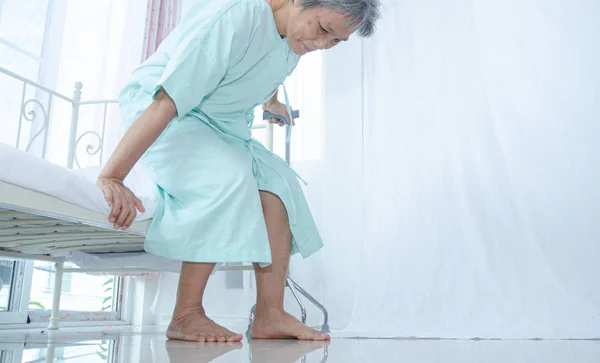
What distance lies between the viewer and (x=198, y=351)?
96cm

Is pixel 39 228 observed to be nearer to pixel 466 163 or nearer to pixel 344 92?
pixel 466 163

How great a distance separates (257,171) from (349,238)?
116cm

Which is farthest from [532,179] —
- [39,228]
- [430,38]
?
[39,228]

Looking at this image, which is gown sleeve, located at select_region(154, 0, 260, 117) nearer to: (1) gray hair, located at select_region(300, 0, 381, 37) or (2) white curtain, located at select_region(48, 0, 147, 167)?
(1) gray hair, located at select_region(300, 0, 381, 37)

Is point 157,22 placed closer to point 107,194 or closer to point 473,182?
point 473,182

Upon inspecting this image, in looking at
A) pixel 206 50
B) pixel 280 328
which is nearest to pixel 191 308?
pixel 280 328

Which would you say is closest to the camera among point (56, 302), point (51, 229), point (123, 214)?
point (123, 214)

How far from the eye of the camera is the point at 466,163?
7.07 feet

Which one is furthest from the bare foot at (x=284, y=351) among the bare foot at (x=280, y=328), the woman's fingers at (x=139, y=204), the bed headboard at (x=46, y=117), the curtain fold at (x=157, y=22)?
the curtain fold at (x=157, y=22)

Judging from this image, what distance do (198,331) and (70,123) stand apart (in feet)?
5.20

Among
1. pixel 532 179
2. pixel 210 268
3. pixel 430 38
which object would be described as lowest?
pixel 210 268

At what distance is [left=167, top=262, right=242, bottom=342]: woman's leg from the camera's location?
1200 millimetres

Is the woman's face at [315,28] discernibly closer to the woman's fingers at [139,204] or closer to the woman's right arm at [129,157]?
the woman's right arm at [129,157]

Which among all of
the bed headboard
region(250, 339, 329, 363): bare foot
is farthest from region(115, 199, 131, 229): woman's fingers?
the bed headboard
